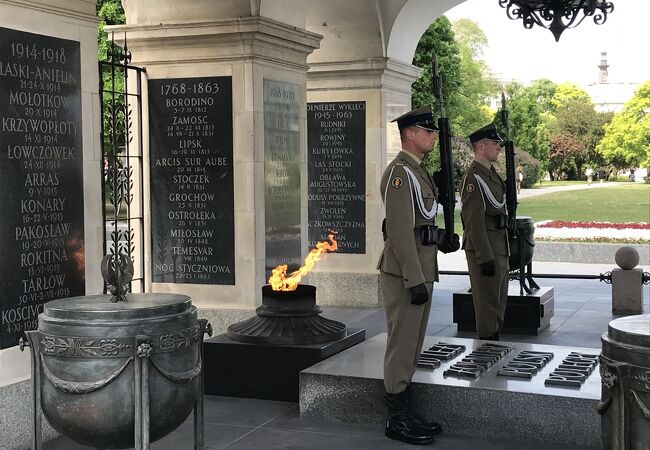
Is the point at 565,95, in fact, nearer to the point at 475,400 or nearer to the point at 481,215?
the point at 481,215

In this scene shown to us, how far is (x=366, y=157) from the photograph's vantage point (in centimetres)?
1250

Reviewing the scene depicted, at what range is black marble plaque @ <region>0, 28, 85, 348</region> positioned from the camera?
6172 mm

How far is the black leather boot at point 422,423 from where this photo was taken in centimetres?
613

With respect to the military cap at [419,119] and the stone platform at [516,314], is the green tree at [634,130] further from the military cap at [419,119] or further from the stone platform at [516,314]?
the military cap at [419,119]

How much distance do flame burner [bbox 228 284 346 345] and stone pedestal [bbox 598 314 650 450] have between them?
3471 millimetres

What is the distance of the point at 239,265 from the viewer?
30.6 ft

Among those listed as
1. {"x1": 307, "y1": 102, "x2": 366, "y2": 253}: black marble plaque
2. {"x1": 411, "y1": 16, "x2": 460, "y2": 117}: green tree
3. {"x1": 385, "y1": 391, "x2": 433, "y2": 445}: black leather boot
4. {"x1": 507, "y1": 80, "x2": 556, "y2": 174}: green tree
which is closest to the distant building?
{"x1": 507, "y1": 80, "x2": 556, "y2": 174}: green tree

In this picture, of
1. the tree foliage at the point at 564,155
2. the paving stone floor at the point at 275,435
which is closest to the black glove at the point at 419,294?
the paving stone floor at the point at 275,435

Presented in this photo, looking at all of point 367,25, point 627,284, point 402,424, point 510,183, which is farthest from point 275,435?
point 367,25

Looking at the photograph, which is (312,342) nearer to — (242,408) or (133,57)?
(242,408)

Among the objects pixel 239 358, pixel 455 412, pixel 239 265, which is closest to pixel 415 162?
pixel 455 412

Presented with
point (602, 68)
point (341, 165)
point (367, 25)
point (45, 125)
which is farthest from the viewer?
point (602, 68)

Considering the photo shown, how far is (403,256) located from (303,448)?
4.49 feet

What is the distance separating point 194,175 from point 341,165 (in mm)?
3547
